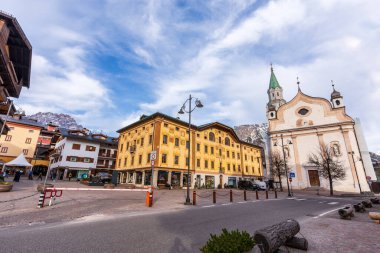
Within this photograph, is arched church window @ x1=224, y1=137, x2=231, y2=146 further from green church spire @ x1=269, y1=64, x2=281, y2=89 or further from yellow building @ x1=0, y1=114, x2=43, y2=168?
yellow building @ x1=0, y1=114, x2=43, y2=168

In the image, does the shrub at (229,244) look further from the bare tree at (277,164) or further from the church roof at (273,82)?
the church roof at (273,82)

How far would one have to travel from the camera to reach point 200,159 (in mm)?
36156

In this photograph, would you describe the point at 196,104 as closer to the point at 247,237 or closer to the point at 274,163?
the point at 247,237

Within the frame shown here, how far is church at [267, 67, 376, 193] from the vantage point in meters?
35.3

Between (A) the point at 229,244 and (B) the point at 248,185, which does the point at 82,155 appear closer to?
(B) the point at 248,185

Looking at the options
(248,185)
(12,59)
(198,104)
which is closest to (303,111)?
(248,185)

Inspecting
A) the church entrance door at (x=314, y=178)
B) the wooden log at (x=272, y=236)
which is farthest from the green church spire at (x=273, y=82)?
the wooden log at (x=272, y=236)

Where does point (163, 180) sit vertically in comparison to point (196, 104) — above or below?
below

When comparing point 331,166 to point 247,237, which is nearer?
point 247,237

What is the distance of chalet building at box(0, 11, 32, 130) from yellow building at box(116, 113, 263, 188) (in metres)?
17.4

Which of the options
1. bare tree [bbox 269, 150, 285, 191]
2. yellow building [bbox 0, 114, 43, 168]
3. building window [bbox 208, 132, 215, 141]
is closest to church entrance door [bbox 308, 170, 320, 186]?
bare tree [bbox 269, 150, 285, 191]

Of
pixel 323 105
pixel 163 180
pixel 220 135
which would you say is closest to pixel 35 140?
pixel 163 180

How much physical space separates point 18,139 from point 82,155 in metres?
20.2

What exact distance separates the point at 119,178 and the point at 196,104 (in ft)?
99.4
